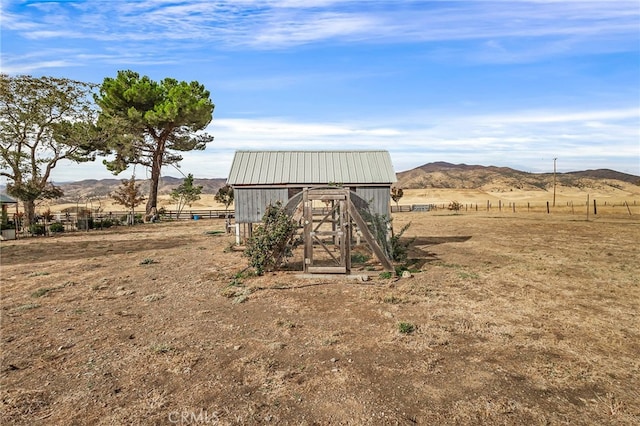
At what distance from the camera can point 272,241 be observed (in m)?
13.3

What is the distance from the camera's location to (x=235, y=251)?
1920 centimetres

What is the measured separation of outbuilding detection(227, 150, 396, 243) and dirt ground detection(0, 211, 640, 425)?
6705mm

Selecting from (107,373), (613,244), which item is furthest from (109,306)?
(613,244)

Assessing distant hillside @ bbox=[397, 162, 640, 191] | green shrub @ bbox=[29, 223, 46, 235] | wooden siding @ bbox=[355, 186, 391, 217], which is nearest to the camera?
wooden siding @ bbox=[355, 186, 391, 217]

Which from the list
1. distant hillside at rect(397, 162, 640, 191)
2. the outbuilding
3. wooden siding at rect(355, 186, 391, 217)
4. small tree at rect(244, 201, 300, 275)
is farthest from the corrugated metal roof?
distant hillside at rect(397, 162, 640, 191)

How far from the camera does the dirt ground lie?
521cm

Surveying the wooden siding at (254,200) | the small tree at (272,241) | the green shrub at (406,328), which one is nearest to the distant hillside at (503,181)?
the wooden siding at (254,200)

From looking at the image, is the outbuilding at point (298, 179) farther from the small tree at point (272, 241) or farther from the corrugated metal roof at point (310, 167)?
the small tree at point (272, 241)

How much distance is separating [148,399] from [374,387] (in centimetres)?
350

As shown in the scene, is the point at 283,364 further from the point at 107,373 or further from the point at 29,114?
the point at 29,114

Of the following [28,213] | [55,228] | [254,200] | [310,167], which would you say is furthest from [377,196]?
[28,213]

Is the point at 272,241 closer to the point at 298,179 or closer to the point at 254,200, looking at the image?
the point at 254,200

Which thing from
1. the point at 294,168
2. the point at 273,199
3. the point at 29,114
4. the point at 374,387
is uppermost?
the point at 29,114

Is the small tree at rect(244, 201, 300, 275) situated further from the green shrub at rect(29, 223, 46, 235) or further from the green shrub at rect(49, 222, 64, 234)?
the green shrub at rect(49, 222, 64, 234)
